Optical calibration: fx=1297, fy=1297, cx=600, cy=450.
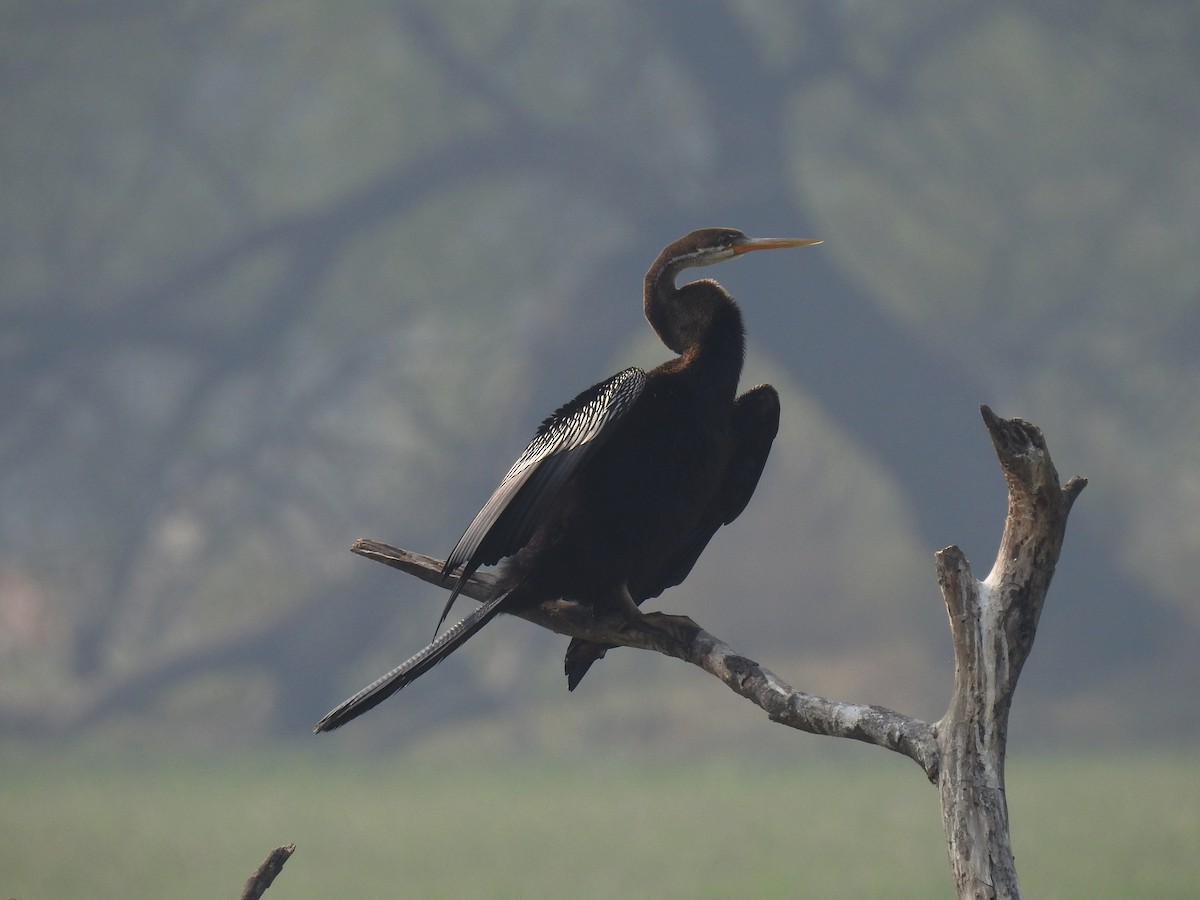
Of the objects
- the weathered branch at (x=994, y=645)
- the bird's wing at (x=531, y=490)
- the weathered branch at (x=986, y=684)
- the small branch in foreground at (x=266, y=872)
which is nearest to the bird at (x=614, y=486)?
the bird's wing at (x=531, y=490)

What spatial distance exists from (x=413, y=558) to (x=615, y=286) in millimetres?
9920

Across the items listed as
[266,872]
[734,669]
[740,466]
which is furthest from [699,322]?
[266,872]

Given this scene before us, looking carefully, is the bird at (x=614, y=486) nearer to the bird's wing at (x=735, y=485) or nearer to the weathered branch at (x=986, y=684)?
the bird's wing at (x=735, y=485)

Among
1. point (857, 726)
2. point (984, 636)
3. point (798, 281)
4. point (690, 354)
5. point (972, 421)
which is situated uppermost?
point (798, 281)

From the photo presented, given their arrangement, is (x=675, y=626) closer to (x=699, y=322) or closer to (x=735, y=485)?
(x=735, y=485)

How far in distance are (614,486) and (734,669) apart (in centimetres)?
45

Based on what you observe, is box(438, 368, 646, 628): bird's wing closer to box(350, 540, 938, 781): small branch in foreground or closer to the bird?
the bird

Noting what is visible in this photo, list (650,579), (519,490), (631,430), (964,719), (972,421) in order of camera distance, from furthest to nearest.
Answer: (972,421), (650,579), (631,430), (519,490), (964,719)

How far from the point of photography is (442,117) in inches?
519

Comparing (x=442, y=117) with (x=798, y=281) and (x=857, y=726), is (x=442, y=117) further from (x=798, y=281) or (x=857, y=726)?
(x=857, y=726)

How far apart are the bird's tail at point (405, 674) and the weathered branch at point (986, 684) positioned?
25.5 inches

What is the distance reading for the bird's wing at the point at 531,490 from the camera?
2.38m

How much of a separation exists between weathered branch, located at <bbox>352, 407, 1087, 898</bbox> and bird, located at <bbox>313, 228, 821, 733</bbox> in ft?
1.79

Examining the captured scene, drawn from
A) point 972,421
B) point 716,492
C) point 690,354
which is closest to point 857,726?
point 716,492
